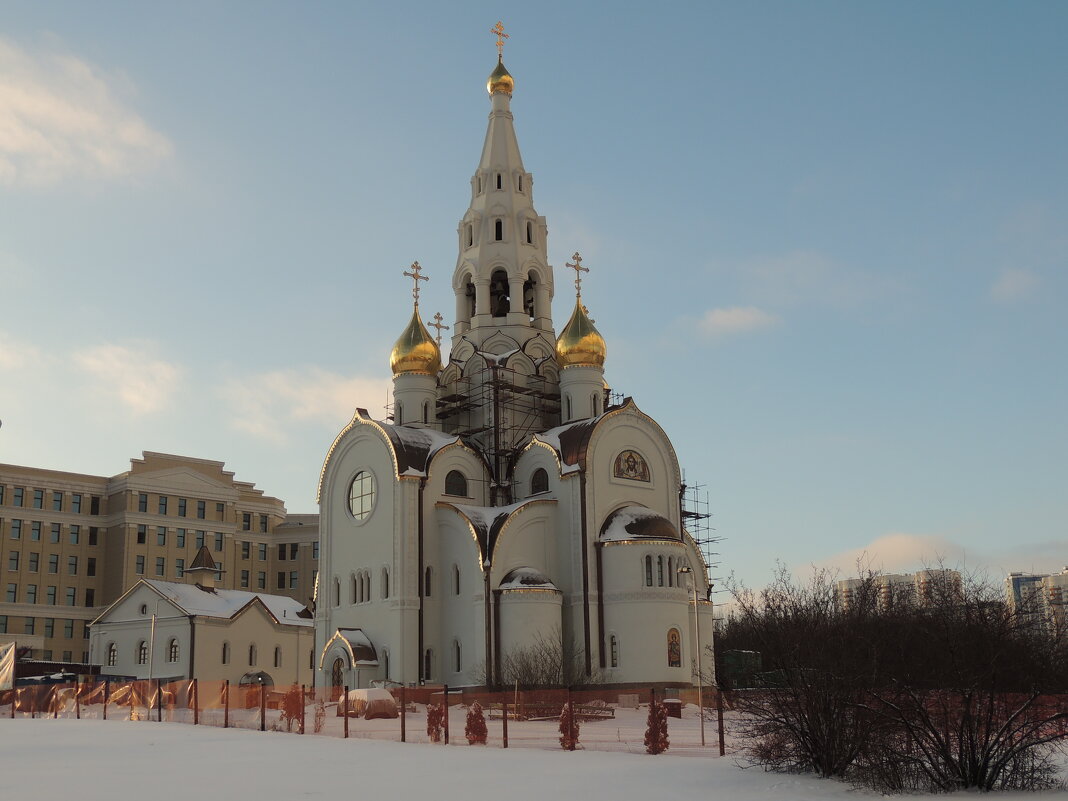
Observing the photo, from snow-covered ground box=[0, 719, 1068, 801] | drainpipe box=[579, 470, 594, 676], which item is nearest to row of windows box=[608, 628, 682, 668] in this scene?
drainpipe box=[579, 470, 594, 676]

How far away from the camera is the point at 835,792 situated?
1548 centimetres

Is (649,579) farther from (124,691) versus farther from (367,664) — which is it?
(124,691)

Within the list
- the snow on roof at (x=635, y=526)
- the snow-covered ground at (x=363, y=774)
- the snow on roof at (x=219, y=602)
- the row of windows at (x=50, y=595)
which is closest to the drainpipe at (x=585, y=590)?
the snow on roof at (x=635, y=526)

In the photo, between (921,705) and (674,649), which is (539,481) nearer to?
(674,649)

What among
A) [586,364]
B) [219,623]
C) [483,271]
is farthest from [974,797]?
[219,623]

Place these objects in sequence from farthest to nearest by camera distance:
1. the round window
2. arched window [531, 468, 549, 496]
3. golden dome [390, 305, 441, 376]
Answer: golden dome [390, 305, 441, 376] < the round window < arched window [531, 468, 549, 496]

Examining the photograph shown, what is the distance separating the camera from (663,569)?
143 ft

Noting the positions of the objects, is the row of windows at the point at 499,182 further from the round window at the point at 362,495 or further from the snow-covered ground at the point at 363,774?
the snow-covered ground at the point at 363,774

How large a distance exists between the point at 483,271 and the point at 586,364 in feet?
23.2

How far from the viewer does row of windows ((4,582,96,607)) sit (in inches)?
2955

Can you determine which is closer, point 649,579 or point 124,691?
point 124,691

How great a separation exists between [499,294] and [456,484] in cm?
1066

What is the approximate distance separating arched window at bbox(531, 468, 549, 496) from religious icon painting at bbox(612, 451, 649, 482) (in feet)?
9.47

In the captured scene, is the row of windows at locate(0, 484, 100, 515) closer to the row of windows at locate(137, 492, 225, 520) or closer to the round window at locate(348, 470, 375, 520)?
the row of windows at locate(137, 492, 225, 520)
